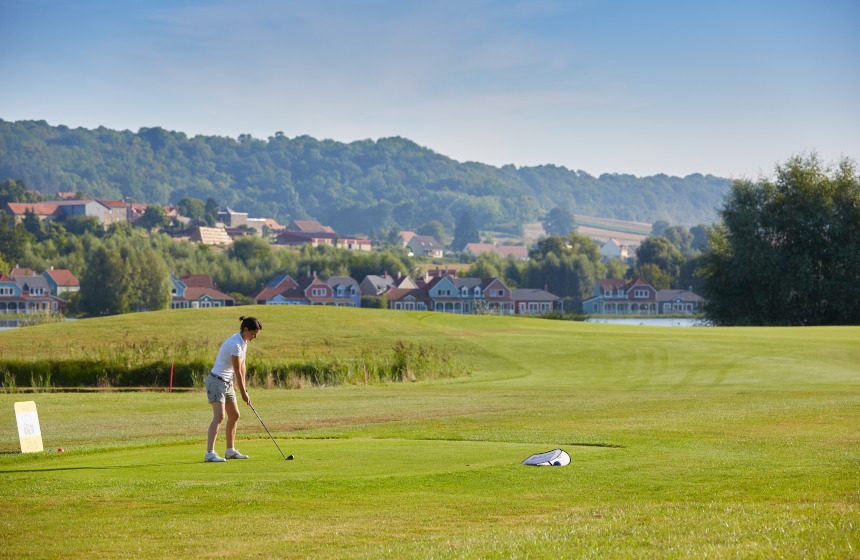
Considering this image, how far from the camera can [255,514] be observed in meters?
9.44

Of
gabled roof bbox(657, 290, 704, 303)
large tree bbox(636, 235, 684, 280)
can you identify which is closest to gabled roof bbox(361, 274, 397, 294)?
gabled roof bbox(657, 290, 704, 303)

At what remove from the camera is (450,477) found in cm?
1132

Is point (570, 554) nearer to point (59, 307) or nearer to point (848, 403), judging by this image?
point (848, 403)

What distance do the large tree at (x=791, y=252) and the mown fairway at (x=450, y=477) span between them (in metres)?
36.3

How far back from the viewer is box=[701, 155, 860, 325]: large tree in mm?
62156

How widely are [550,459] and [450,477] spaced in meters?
1.54

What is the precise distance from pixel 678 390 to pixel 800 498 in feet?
60.6

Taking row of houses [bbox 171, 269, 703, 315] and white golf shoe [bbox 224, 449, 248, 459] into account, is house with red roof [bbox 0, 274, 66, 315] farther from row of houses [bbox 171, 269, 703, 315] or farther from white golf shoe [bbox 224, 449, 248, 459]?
white golf shoe [bbox 224, 449, 248, 459]

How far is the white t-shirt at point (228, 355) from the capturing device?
41.4 feet

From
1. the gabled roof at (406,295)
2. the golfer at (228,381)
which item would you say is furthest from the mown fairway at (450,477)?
the gabled roof at (406,295)

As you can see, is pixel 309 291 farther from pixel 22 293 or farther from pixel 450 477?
pixel 450 477

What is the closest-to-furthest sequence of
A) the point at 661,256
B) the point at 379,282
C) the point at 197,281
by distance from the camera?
1. the point at 197,281
2. the point at 379,282
3. the point at 661,256

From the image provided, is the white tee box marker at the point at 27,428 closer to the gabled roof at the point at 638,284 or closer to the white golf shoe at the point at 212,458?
the white golf shoe at the point at 212,458

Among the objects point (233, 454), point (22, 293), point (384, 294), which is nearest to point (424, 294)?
point (384, 294)
